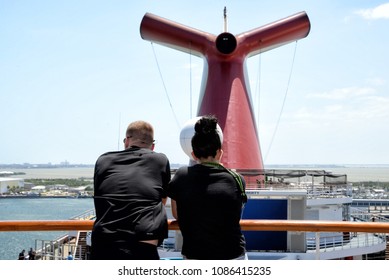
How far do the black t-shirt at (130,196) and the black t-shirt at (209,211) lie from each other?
14 centimetres

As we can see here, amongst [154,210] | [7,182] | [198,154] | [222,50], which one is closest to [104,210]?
[154,210]

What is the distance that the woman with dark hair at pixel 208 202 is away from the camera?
2375 millimetres

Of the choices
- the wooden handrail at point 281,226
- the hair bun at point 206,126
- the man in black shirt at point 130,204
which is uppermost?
the hair bun at point 206,126

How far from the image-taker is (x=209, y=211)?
7.77ft

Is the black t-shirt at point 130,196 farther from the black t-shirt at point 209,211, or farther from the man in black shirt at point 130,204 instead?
the black t-shirt at point 209,211

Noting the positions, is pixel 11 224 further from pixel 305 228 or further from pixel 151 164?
pixel 305 228

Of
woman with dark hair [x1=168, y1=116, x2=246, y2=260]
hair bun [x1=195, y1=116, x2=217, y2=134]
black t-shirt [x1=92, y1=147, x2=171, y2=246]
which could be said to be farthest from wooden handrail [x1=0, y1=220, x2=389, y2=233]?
hair bun [x1=195, y1=116, x2=217, y2=134]

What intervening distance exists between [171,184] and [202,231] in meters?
0.36

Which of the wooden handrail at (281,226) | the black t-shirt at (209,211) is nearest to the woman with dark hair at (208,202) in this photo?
the black t-shirt at (209,211)

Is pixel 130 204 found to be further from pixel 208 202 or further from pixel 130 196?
pixel 208 202

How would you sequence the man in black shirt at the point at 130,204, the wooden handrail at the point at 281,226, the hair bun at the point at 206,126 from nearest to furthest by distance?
the man in black shirt at the point at 130,204 → the hair bun at the point at 206,126 → the wooden handrail at the point at 281,226

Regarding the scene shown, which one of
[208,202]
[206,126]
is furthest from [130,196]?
[206,126]
